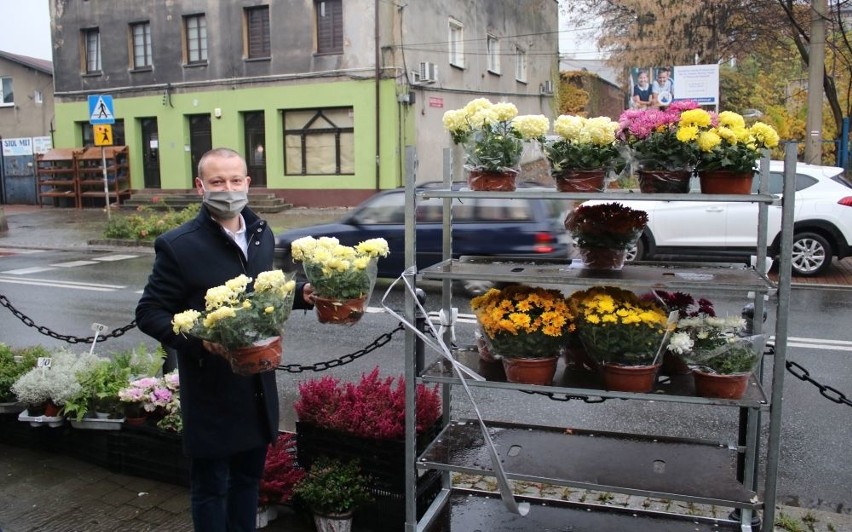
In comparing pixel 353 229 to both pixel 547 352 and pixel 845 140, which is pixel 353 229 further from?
pixel 845 140

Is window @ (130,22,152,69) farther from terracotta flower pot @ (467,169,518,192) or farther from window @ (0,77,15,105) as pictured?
terracotta flower pot @ (467,169,518,192)

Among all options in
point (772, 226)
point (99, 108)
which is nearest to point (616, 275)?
point (772, 226)

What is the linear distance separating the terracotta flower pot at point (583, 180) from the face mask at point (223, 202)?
4.82ft

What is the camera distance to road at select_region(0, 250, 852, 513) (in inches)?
217

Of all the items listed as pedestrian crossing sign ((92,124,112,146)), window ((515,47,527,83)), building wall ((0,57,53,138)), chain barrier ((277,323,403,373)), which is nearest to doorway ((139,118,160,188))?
building wall ((0,57,53,138))

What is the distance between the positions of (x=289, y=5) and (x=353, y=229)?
50.5 feet

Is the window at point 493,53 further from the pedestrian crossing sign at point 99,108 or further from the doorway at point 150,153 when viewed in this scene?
the pedestrian crossing sign at point 99,108

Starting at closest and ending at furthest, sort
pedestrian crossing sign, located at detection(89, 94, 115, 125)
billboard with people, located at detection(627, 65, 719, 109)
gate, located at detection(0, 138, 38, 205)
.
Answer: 1. pedestrian crossing sign, located at detection(89, 94, 115, 125)
2. billboard with people, located at detection(627, 65, 719, 109)
3. gate, located at detection(0, 138, 38, 205)

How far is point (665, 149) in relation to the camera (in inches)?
136

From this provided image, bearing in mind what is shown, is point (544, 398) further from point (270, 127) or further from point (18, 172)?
point (18, 172)

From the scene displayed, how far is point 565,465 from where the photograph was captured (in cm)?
382

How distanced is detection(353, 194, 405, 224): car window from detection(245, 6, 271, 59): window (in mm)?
15486

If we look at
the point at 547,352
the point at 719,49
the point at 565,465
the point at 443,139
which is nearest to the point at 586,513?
the point at 565,465

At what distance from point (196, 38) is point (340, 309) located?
84.4ft
